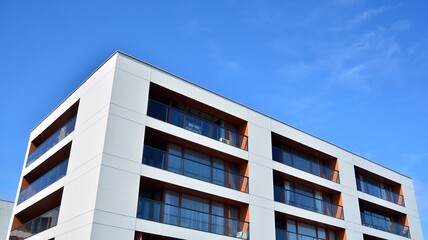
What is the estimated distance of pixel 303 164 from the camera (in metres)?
30.7

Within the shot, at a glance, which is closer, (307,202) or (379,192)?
(307,202)

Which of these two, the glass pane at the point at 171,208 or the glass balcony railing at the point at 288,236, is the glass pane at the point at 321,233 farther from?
the glass pane at the point at 171,208

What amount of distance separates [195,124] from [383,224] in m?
18.1

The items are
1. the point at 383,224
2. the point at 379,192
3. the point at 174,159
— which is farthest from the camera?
the point at 379,192

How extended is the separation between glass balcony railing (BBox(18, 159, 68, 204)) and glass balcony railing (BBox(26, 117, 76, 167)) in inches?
72.1

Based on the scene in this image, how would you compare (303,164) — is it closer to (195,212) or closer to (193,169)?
(193,169)

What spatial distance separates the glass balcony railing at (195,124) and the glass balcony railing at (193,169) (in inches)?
Answer: 70.5

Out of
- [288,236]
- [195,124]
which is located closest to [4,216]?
[195,124]

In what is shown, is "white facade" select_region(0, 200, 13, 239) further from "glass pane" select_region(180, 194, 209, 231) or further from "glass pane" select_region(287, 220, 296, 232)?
"glass pane" select_region(287, 220, 296, 232)

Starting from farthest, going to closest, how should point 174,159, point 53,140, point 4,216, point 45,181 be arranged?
1. point 4,216
2. point 53,140
3. point 45,181
4. point 174,159

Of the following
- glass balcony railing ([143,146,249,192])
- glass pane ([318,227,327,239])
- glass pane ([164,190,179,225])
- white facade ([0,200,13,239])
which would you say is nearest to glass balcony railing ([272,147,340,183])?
glass pane ([318,227,327,239])

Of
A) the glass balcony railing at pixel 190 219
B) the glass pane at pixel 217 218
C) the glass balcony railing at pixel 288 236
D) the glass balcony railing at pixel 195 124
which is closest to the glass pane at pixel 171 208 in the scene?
the glass balcony railing at pixel 190 219

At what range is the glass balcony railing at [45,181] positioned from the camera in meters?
24.7

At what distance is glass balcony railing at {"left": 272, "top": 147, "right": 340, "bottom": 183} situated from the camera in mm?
29312
